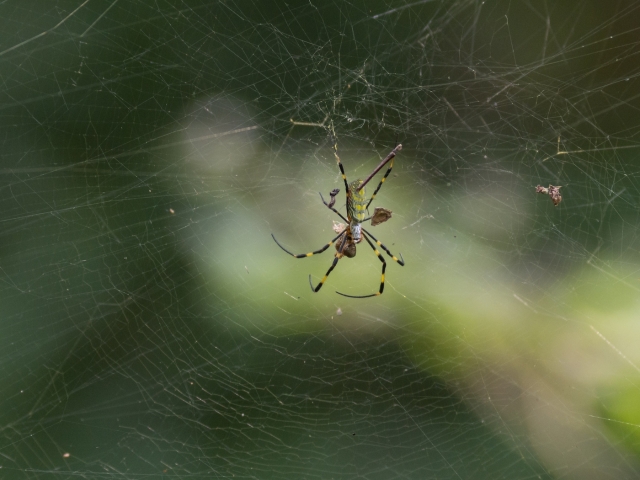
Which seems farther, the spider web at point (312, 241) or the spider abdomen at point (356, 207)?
the spider abdomen at point (356, 207)

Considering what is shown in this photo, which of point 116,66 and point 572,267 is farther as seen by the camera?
point 572,267

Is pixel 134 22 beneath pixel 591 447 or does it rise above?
above

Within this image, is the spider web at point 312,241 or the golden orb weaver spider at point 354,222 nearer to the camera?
the spider web at point 312,241

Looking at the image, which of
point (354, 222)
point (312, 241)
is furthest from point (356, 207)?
point (312, 241)

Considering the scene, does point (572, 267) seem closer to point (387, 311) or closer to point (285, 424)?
point (387, 311)

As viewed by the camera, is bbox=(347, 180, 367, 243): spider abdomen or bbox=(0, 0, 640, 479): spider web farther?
A: bbox=(347, 180, 367, 243): spider abdomen

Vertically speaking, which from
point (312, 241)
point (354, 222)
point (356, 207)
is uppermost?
point (356, 207)

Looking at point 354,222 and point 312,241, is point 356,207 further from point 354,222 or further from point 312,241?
point 312,241

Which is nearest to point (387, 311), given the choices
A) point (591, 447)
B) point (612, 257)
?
point (612, 257)
